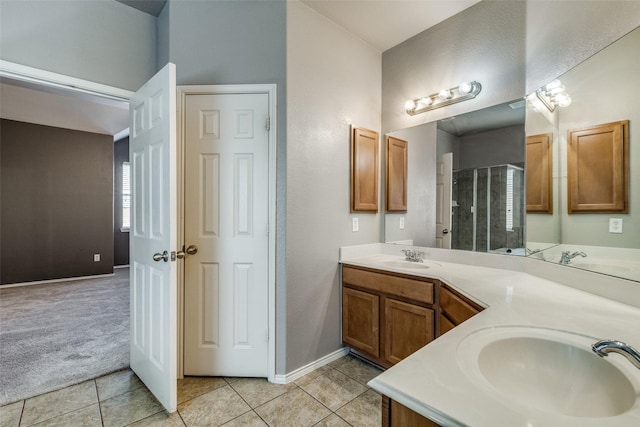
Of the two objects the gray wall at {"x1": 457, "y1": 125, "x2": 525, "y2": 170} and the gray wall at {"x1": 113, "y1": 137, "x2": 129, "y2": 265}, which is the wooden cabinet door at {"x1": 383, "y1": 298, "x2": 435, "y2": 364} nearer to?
the gray wall at {"x1": 457, "y1": 125, "x2": 525, "y2": 170}

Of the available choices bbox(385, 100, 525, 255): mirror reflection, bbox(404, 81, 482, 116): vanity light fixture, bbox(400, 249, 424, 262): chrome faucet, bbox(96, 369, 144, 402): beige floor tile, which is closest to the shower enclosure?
bbox(385, 100, 525, 255): mirror reflection

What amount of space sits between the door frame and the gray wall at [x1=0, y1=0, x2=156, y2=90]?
19.5 inches

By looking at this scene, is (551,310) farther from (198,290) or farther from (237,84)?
(237,84)

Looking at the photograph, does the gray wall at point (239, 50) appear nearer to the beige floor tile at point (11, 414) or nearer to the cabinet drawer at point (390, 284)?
the cabinet drawer at point (390, 284)

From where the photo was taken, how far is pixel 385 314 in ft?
6.91

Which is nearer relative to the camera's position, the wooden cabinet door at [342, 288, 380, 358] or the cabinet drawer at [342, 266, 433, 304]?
the cabinet drawer at [342, 266, 433, 304]

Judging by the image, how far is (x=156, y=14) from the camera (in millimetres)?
2250

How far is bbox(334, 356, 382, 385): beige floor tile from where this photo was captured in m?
2.15

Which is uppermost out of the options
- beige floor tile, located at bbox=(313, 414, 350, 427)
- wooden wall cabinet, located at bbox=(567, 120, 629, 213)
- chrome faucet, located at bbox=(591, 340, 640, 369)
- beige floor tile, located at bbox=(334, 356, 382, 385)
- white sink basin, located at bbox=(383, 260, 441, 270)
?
wooden wall cabinet, located at bbox=(567, 120, 629, 213)

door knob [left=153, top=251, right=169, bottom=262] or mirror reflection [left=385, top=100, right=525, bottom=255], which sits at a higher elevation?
mirror reflection [left=385, top=100, right=525, bottom=255]

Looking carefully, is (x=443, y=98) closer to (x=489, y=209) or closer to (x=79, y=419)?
(x=489, y=209)

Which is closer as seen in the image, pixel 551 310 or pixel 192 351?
pixel 551 310

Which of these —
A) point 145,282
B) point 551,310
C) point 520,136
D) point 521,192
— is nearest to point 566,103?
point 520,136

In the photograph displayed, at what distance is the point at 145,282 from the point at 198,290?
0.34 meters
